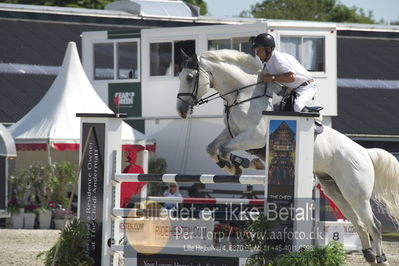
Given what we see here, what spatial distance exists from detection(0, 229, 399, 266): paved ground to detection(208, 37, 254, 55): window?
200 inches

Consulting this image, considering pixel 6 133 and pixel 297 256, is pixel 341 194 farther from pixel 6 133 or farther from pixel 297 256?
pixel 6 133

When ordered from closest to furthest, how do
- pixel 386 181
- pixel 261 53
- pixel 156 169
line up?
pixel 261 53, pixel 386 181, pixel 156 169

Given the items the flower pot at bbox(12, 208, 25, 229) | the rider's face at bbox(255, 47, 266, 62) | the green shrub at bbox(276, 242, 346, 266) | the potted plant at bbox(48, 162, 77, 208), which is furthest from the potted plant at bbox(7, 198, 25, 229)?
the green shrub at bbox(276, 242, 346, 266)

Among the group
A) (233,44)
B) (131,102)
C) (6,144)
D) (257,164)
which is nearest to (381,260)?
(257,164)

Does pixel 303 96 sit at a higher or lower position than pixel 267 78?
lower

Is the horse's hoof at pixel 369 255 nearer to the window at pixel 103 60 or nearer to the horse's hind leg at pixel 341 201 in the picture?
the horse's hind leg at pixel 341 201

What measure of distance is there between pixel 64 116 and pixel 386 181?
822cm

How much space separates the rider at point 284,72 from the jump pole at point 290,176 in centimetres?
108

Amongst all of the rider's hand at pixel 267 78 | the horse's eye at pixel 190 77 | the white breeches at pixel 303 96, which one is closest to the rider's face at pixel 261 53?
the rider's hand at pixel 267 78

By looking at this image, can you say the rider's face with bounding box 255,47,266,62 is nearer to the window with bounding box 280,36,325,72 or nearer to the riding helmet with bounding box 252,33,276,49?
the riding helmet with bounding box 252,33,276,49

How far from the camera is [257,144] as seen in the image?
707 centimetres

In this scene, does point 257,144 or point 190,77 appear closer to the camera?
point 257,144

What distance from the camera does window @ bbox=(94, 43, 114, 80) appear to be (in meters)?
18.0

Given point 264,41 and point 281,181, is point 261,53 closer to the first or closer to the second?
point 264,41
